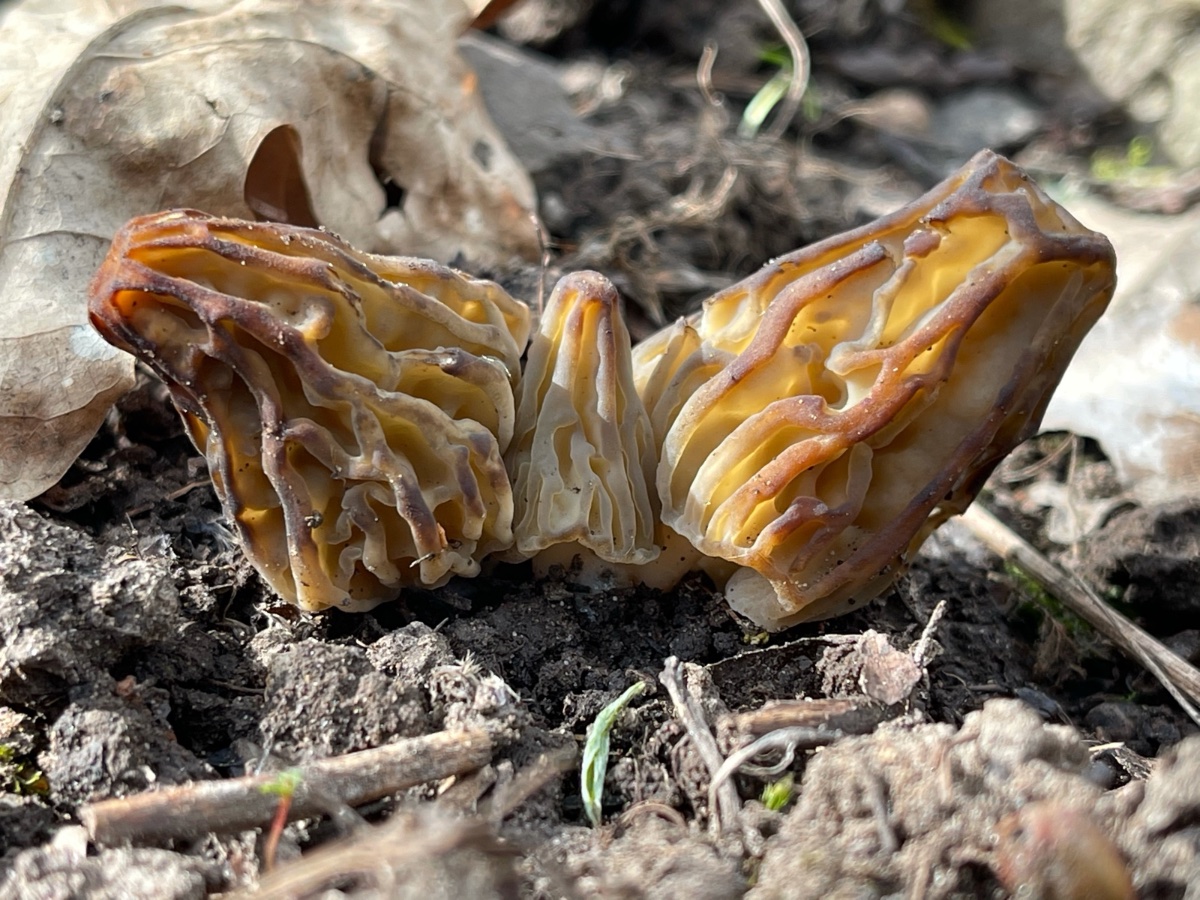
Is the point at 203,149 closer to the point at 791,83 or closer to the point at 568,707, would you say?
the point at 568,707

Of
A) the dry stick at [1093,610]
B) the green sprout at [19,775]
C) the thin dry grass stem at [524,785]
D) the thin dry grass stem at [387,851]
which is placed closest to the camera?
the thin dry grass stem at [387,851]

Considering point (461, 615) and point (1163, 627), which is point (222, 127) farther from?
point (1163, 627)

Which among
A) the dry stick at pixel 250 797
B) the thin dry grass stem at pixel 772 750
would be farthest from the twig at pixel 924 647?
the dry stick at pixel 250 797

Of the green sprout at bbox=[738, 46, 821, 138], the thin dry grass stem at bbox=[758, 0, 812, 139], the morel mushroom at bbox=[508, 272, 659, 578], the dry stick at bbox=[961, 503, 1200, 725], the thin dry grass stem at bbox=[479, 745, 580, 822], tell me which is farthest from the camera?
the green sprout at bbox=[738, 46, 821, 138]

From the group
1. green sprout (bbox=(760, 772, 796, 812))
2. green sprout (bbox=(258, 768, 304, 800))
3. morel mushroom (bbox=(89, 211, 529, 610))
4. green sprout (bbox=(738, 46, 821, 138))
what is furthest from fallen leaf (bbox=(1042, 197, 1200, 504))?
green sprout (bbox=(258, 768, 304, 800))

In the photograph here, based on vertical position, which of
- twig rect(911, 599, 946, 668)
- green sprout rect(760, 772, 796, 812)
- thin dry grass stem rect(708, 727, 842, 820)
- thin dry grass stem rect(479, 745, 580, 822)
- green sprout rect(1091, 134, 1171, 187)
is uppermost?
thin dry grass stem rect(479, 745, 580, 822)

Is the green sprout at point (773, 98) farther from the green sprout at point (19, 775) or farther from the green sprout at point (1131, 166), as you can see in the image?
the green sprout at point (19, 775)

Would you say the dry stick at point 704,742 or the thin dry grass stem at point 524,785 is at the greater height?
the thin dry grass stem at point 524,785

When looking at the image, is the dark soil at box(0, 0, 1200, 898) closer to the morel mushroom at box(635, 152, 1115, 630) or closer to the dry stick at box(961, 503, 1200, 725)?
the dry stick at box(961, 503, 1200, 725)
